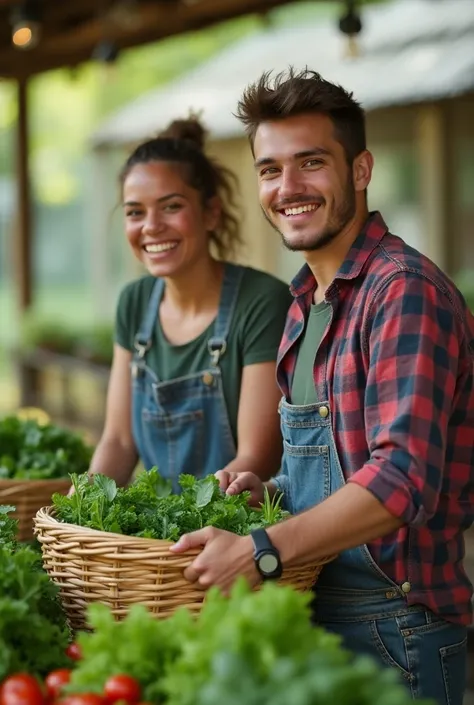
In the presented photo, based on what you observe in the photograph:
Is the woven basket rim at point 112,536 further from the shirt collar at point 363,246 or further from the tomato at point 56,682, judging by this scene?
the shirt collar at point 363,246

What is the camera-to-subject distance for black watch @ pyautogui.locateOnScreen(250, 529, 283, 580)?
2.13 metres

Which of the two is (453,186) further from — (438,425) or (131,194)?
(438,425)

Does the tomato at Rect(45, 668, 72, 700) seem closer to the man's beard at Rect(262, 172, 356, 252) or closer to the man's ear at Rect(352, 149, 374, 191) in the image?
the man's beard at Rect(262, 172, 356, 252)

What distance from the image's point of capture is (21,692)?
1731 millimetres

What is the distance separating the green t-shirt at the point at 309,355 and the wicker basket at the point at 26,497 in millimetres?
964

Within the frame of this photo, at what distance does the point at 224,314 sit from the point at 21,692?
1724 mm

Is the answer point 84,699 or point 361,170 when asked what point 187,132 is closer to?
point 361,170

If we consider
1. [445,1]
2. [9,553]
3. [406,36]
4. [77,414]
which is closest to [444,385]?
[9,553]

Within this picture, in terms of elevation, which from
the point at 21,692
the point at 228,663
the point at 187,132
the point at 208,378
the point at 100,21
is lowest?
the point at 21,692

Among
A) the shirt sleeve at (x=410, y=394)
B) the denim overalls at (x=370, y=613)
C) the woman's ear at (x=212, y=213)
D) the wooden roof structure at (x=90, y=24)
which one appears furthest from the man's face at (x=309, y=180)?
the wooden roof structure at (x=90, y=24)

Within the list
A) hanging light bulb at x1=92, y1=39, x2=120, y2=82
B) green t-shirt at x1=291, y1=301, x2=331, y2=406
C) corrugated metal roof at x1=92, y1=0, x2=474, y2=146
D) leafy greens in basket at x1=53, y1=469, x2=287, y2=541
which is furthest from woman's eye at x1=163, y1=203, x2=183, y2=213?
corrugated metal roof at x1=92, y1=0, x2=474, y2=146

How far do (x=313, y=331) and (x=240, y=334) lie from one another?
2.01 ft

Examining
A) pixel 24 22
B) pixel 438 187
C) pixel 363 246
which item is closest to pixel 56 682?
pixel 363 246

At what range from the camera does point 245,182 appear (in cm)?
1310
